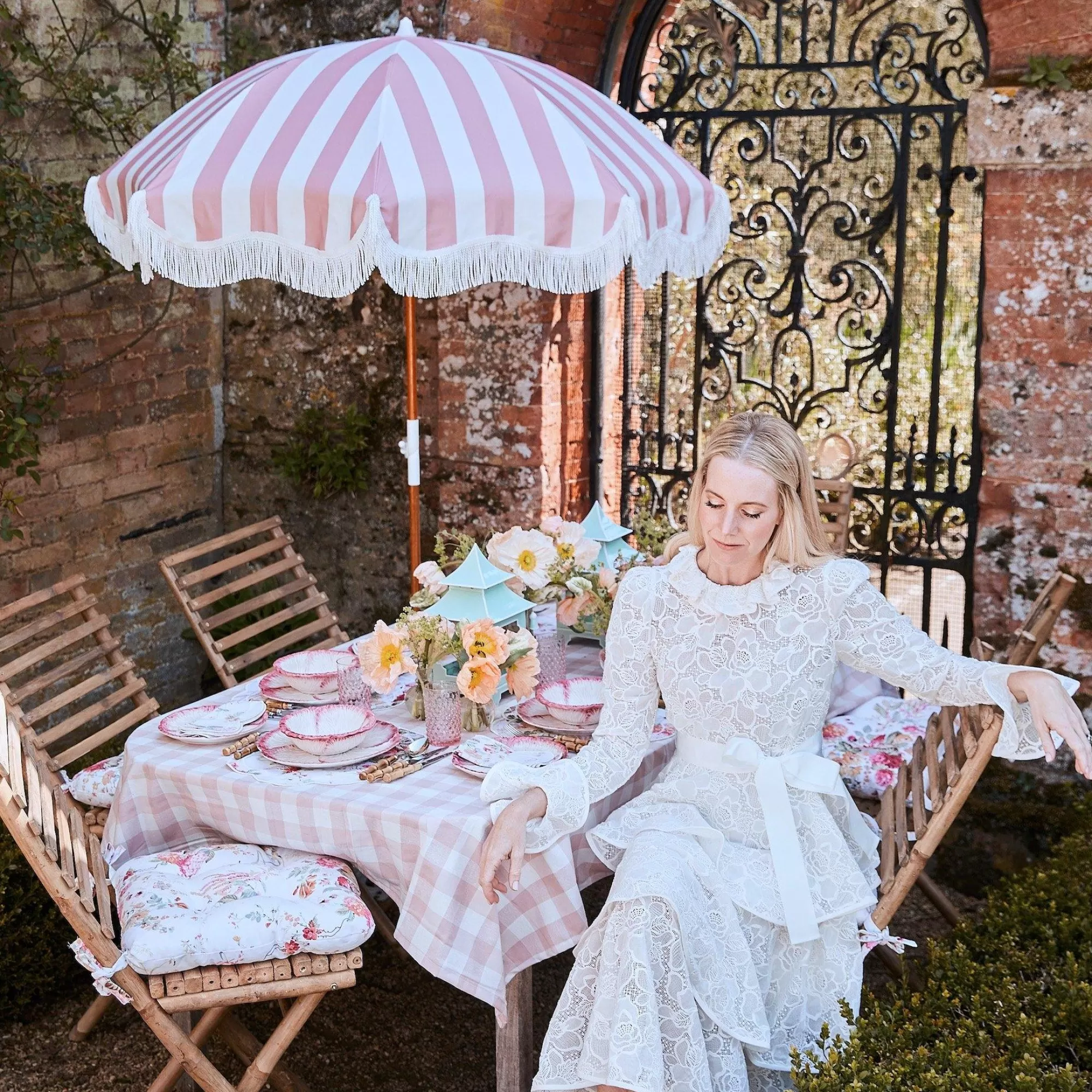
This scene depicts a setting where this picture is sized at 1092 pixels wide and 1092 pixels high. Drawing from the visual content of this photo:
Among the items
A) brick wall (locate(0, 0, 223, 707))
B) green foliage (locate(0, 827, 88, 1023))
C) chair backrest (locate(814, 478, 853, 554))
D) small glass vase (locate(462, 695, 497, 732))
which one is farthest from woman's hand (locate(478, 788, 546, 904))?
brick wall (locate(0, 0, 223, 707))

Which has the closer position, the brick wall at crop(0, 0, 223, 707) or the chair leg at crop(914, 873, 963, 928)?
the chair leg at crop(914, 873, 963, 928)

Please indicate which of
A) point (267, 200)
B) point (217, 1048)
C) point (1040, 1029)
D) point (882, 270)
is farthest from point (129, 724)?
point (882, 270)

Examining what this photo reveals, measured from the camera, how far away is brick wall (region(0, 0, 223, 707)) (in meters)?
5.32

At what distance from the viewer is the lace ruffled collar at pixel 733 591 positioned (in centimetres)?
312

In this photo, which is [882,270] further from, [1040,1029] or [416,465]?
[1040,1029]

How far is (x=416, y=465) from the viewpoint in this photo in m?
4.54

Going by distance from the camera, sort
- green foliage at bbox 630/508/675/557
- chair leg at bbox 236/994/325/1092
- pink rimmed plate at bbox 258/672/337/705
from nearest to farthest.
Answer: chair leg at bbox 236/994/325/1092, pink rimmed plate at bbox 258/672/337/705, green foliage at bbox 630/508/675/557

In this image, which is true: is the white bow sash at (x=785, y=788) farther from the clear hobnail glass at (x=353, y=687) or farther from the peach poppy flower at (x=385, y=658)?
the clear hobnail glass at (x=353, y=687)

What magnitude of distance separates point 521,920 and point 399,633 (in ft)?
2.63

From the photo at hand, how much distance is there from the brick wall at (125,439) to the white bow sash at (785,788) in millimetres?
3209

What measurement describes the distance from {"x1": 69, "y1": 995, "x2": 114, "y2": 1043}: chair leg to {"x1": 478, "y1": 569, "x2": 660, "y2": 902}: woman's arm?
163 cm

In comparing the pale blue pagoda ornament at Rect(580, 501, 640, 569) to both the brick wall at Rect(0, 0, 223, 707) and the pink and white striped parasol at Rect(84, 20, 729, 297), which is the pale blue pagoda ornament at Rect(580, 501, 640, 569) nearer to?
the pink and white striped parasol at Rect(84, 20, 729, 297)

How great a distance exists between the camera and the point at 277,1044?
3.10m

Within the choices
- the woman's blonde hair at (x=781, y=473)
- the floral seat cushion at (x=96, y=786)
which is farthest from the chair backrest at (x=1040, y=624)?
the floral seat cushion at (x=96, y=786)
